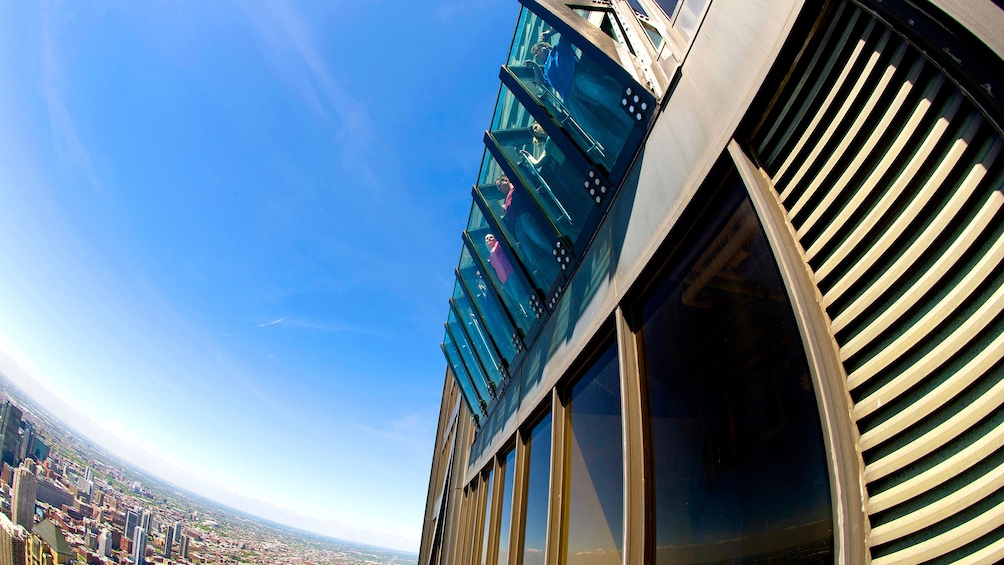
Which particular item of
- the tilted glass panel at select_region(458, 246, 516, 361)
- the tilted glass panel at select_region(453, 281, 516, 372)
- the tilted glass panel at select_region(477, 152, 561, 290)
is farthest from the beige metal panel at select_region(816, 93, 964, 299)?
the tilted glass panel at select_region(453, 281, 516, 372)

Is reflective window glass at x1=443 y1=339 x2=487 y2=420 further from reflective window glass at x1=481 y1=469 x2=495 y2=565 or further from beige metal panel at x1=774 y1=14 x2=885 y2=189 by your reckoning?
beige metal panel at x1=774 y1=14 x2=885 y2=189

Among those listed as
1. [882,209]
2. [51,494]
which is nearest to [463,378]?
[882,209]

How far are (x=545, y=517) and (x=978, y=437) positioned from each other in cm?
425

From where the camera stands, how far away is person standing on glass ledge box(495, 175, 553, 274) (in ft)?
17.6

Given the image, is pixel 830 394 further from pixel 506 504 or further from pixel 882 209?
pixel 506 504

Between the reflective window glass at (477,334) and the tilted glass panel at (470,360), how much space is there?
7.1 inches

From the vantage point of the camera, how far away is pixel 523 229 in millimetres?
5738

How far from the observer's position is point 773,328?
1920mm

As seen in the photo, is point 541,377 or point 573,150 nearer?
point 573,150

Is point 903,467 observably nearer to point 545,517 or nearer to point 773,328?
point 773,328

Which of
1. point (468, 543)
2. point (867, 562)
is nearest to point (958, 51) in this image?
point (867, 562)

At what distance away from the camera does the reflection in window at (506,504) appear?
6168 millimetres

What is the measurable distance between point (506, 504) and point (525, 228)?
416 centimetres

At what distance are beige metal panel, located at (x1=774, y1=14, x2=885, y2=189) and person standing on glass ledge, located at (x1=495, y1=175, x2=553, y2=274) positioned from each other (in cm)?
329
